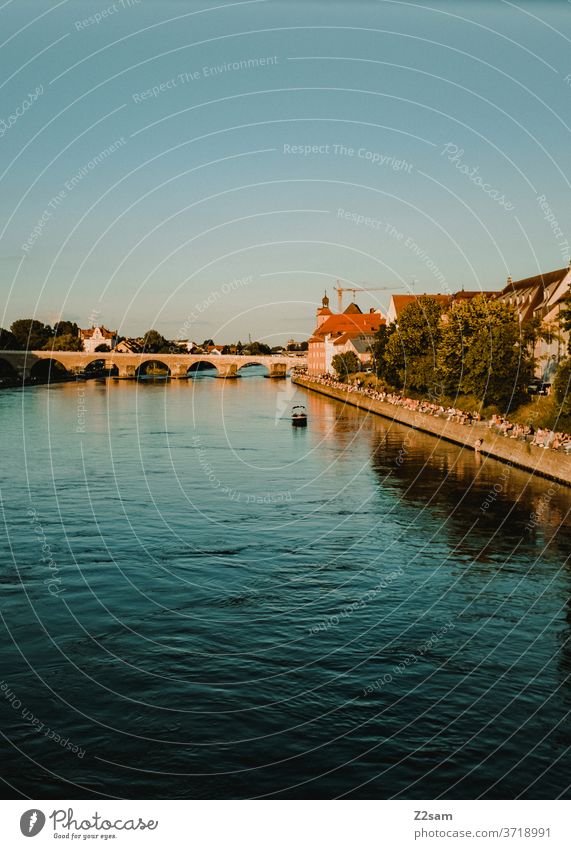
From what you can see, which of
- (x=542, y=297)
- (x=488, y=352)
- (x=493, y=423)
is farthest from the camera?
(x=542, y=297)

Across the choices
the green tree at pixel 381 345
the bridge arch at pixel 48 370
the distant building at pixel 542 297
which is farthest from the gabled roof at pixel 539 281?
the bridge arch at pixel 48 370

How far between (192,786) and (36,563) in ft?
54.4

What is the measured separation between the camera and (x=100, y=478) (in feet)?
166

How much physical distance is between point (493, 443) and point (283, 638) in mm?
38791

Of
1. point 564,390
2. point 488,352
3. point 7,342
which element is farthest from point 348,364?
point 564,390

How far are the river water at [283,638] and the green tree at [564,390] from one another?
6.64 m


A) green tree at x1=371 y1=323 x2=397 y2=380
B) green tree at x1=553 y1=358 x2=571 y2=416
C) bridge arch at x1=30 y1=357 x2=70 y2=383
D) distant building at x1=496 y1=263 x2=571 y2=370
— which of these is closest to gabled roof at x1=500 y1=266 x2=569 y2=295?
distant building at x1=496 y1=263 x2=571 y2=370

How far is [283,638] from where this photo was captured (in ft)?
77.5

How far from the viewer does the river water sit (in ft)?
55.4

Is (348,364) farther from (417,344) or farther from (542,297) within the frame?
(417,344)

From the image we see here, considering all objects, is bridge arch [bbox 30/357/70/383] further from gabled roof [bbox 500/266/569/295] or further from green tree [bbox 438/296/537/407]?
green tree [bbox 438/296/537/407]
